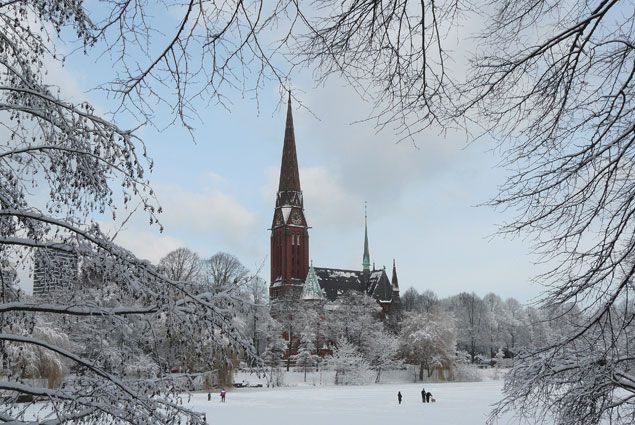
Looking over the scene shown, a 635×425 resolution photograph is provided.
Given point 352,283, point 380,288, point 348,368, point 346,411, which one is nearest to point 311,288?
point 352,283

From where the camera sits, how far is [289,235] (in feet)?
249

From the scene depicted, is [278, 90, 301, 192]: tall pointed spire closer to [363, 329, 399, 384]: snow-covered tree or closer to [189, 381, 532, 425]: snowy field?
[363, 329, 399, 384]: snow-covered tree

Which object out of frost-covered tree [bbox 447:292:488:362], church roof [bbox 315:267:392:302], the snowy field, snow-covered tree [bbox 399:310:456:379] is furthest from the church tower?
the snowy field

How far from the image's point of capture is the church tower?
7506 cm

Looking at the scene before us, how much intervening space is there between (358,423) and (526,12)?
66.6 feet

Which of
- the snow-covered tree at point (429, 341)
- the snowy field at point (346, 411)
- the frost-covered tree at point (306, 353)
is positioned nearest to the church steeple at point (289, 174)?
the frost-covered tree at point (306, 353)

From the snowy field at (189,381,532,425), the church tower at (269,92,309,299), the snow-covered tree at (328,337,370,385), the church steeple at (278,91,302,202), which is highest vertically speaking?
the church steeple at (278,91,302,202)

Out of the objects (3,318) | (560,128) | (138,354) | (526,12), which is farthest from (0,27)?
(560,128)

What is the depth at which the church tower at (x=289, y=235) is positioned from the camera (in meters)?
75.1

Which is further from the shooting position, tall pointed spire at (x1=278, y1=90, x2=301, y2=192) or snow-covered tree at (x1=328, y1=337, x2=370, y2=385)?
tall pointed spire at (x1=278, y1=90, x2=301, y2=192)

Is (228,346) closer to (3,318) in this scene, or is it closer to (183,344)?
(183,344)

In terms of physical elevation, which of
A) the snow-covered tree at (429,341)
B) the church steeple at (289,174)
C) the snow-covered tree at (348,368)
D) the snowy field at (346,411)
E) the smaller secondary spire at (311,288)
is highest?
the church steeple at (289,174)

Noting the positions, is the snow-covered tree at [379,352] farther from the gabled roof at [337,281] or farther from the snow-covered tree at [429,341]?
the gabled roof at [337,281]

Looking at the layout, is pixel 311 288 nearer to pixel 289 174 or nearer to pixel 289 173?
pixel 289 174
